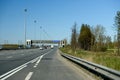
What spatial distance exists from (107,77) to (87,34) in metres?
105

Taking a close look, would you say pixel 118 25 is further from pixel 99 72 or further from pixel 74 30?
pixel 99 72

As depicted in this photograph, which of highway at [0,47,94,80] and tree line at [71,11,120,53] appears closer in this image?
highway at [0,47,94,80]

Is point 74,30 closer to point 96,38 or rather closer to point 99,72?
point 96,38

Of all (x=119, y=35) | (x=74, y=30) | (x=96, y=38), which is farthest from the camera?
(x=96, y=38)

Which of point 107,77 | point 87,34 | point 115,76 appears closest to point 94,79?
point 107,77

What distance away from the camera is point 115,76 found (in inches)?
426

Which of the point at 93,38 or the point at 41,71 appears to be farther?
the point at 93,38

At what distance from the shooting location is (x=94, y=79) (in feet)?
46.1

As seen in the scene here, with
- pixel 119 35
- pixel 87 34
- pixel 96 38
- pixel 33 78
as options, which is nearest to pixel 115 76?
pixel 33 78

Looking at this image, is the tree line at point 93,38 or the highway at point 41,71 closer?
the highway at point 41,71

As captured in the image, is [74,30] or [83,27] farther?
[83,27]

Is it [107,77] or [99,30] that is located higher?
[99,30]

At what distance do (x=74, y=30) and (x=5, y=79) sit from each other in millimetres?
52539

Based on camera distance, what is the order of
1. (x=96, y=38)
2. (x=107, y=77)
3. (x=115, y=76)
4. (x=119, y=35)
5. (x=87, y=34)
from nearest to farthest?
1. (x=115, y=76)
2. (x=107, y=77)
3. (x=119, y=35)
4. (x=96, y=38)
5. (x=87, y=34)
